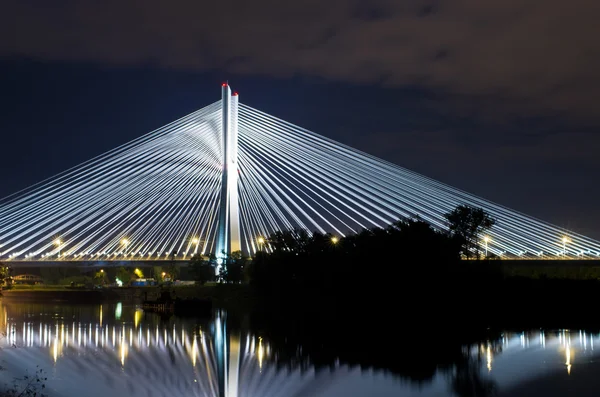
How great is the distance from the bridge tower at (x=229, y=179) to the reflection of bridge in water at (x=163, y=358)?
671 centimetres

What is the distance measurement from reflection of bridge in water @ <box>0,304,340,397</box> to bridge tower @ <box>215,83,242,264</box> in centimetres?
671

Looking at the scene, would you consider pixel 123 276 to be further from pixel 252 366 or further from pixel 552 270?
pixel 252 366

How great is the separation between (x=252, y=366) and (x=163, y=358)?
287 cm

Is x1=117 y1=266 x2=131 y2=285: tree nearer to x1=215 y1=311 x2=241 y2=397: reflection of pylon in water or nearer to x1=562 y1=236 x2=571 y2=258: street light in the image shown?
x1=562 y1=236 x2=571 y2=258: street light

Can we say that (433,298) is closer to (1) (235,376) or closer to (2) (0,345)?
(1) (235,376)

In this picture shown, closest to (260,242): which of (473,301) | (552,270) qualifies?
(552,270)

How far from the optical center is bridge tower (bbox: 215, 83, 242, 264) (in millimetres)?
35969

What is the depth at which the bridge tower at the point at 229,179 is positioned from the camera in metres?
36.0

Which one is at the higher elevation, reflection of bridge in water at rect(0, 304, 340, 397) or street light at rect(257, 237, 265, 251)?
street light at rect(257, 237, 265, 251)

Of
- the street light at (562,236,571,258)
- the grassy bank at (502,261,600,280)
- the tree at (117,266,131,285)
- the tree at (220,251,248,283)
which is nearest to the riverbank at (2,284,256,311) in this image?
the tree at (220,251,248,283)

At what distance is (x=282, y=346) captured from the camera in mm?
22969

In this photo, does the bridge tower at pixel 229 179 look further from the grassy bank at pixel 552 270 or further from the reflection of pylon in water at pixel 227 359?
the grassy bank at pixel 552 270

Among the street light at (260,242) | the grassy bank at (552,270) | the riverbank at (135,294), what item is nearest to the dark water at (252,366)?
the riverbank at (135,294)

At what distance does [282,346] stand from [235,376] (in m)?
4.75
